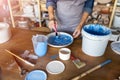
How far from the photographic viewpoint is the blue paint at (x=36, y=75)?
78 centimetres

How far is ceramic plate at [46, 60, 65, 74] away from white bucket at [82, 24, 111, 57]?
22 centimetres

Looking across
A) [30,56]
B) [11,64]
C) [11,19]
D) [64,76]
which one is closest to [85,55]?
[64,76]

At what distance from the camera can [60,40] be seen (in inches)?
43.9

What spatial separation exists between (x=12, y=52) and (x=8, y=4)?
1816 mm

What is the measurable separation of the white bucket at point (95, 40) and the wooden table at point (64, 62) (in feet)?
0.13

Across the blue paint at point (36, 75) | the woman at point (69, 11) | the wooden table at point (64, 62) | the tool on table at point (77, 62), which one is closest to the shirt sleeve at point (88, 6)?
the woman at point (69, 11)

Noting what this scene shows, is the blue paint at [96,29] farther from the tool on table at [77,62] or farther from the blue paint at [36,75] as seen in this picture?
the blue paint at [36,75]

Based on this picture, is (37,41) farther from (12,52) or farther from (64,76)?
(64,76)

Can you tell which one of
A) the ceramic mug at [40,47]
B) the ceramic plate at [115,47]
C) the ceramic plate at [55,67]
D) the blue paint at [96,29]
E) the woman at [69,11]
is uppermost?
the woman at [69,11]

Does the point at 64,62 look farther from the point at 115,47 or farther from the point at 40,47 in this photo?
the point at 115,47

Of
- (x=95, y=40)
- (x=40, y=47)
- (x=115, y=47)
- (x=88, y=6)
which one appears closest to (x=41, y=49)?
(x=40, y=47)

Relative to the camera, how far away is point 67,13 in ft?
4.67

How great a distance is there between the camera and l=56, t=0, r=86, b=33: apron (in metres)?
1.37

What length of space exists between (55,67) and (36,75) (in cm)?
13
